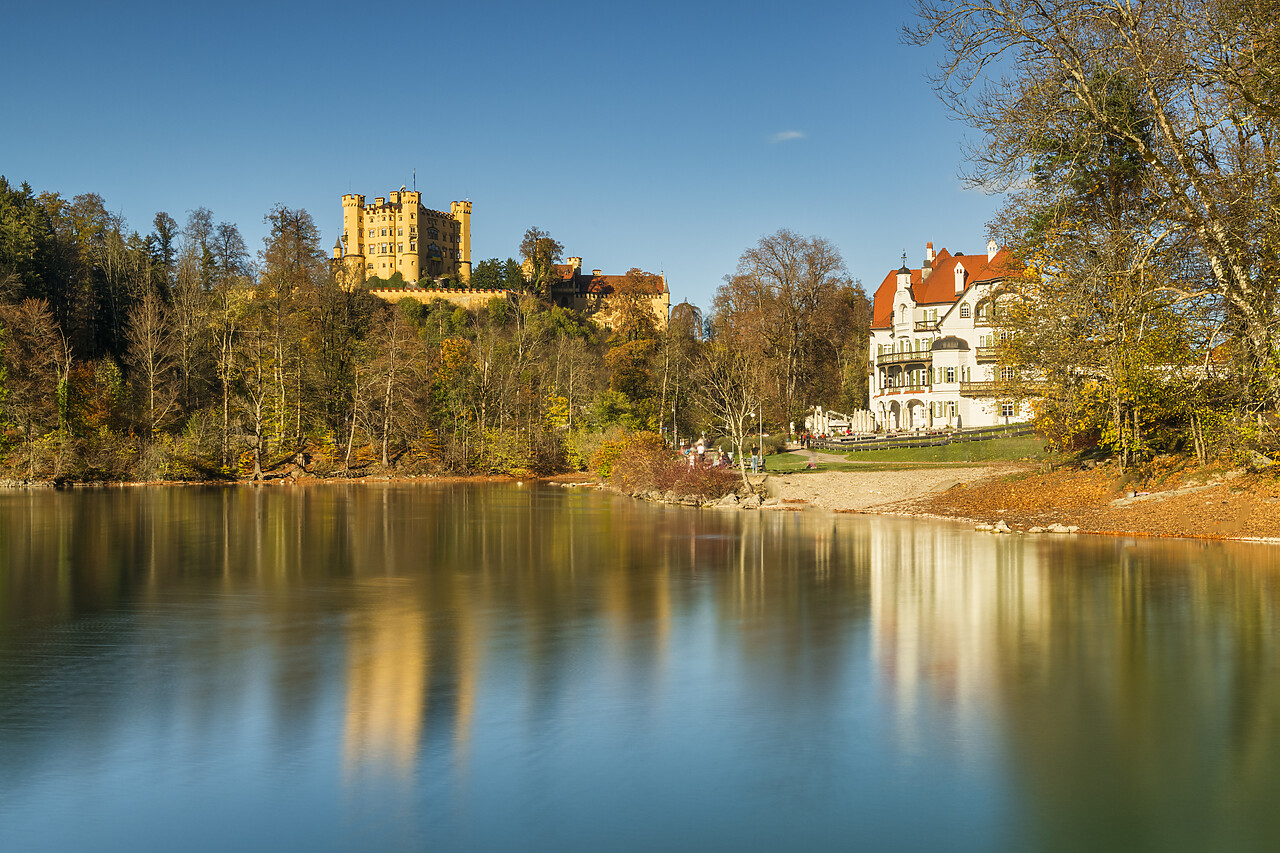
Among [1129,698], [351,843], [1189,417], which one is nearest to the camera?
[351,843]

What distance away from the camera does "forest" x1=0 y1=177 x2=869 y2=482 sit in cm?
5453

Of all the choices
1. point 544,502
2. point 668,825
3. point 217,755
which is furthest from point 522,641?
point 544,502

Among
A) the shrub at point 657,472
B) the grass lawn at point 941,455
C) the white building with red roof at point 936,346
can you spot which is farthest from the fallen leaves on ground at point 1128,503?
the white building with red roof at point 936,346

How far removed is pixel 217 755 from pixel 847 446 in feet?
142

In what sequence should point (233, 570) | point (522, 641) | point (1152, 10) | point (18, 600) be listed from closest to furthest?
point (522, 641) → point (18, 600) → point (233, 570) → point (1152, 10)

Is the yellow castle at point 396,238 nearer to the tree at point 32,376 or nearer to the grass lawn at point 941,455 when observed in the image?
the tree at point 32,376

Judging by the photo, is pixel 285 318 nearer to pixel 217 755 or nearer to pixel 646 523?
pixel 646 523

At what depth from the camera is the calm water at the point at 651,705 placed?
6.71 metres

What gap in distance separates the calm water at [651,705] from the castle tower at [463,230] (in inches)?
4808

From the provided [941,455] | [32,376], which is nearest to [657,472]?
[941,455]

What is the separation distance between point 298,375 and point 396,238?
7225 centimetres

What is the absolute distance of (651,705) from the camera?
31.1ft

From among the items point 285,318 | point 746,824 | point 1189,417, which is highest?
point 285,318

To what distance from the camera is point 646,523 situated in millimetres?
29828
